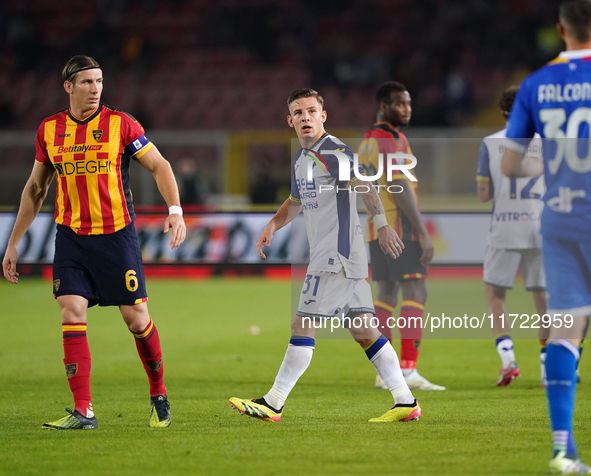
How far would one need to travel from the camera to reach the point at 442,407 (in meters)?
5.69

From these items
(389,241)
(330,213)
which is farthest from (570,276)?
(330,213)

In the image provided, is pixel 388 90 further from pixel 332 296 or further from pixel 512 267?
pixel 332 296

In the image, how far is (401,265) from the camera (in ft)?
22.3

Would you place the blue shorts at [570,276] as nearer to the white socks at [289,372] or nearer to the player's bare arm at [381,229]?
the player's bare arm at [381,229]

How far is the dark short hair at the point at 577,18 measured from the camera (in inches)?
146

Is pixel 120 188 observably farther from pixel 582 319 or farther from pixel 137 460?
pixel 582 319

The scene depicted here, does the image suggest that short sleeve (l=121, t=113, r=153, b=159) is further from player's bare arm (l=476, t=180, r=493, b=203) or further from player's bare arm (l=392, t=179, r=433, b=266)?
player's bare arm (l=476, t=180, r=493, b=203)

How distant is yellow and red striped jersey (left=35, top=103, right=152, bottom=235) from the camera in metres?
4.99

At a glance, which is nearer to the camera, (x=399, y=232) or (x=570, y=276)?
A: (x=570, y=276)

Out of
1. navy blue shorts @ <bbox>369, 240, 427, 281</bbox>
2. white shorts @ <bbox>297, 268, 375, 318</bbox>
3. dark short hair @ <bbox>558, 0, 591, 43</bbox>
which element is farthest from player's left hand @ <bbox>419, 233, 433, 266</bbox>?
dark short hair @ <bbox>558, 0, 591, 43</bbox>

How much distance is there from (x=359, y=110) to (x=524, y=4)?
6.08m

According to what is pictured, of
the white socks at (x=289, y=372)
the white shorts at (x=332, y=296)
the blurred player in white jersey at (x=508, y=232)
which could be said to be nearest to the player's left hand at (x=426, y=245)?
the blurred player in white jersey at (x=508, y=232)

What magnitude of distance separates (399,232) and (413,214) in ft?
0.84

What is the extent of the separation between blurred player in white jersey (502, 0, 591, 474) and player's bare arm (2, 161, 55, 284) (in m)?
2.92
